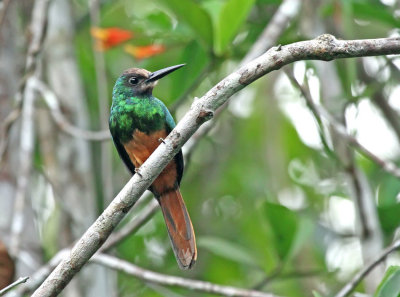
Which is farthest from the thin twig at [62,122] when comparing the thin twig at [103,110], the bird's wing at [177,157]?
the bird's wing at [177,157]

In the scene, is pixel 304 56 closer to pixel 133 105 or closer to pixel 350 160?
pixel 350 160

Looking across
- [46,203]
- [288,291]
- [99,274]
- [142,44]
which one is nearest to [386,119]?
[288,291]

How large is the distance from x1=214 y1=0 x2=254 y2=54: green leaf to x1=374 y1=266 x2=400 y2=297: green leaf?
1.60 m

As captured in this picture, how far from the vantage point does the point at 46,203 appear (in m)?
4.82

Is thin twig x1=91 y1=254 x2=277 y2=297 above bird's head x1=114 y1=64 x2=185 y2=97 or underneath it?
underneath

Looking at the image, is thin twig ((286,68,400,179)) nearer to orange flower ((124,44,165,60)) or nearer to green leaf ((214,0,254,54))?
green leaf ((214,0,254,54))

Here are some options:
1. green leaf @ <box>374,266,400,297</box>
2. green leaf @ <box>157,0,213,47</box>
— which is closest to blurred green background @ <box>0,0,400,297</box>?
green leaf @ <box>157,0,213,47</box>

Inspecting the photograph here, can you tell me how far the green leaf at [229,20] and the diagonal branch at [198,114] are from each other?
1.37m

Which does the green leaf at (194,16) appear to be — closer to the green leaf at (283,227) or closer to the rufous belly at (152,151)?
the rufous belly at (152,151)

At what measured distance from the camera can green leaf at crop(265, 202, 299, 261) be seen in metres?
3.33

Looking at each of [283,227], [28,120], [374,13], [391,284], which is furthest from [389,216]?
[28,120]

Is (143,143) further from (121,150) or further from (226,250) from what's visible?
Answer: (226,250)

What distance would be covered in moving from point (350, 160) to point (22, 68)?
2.00 meters

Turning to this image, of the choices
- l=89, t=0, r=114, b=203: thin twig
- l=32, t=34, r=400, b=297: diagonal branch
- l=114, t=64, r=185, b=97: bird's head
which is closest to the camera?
l=32, t=34, r=400, b=297: diagonal branch
